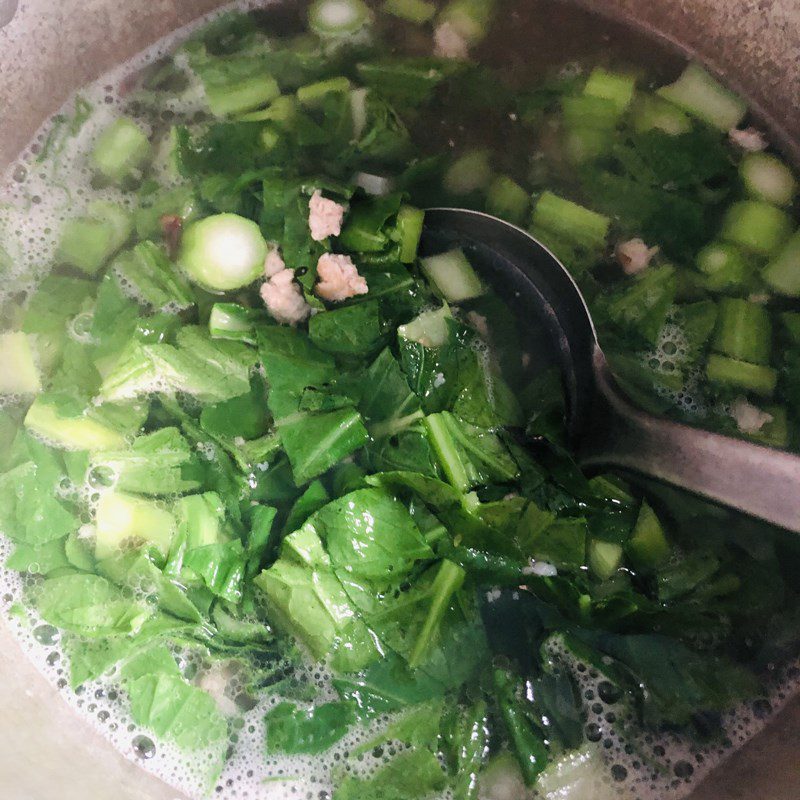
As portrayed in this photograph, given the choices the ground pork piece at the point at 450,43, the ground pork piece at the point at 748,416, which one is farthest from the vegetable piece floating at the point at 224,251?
the ground pork piece at the point at 748,416

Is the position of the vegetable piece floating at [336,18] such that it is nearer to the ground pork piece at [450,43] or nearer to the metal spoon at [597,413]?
the ground pork piece at [450,43]

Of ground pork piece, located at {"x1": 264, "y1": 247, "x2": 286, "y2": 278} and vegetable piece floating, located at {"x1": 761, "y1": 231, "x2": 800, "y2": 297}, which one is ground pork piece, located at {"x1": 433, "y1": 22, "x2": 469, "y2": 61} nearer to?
ground pork piece, located at {"x1": 264, "y1": 247, "x2": 286, "y2": 278}

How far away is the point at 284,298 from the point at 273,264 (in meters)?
0.09

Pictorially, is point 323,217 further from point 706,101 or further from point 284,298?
point 706,101

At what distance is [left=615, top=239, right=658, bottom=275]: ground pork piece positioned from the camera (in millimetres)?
1578

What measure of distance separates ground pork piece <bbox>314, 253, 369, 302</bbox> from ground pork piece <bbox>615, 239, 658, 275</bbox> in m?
0.60

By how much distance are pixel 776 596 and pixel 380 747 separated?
891 mm

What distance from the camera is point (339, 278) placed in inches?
58.0

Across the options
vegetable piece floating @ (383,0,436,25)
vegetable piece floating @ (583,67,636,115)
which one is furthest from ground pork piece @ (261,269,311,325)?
vegetable piece floating @ (583,67,636,115)

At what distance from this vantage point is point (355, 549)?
133cm

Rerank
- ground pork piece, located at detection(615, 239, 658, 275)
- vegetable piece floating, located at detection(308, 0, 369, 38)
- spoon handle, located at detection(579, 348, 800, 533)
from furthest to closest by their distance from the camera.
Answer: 1. vegetable piece floating, located at detection(308, 0, 369, 38)
2. ground pork piece, located at detection(615, 239, 658, 275)
3. spoon handle, located at detection(579, 348, 800, 533)

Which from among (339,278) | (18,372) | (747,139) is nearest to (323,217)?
(339,278)

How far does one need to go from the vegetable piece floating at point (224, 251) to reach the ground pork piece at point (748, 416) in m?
1.12

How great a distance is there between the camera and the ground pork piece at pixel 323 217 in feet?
4.91
